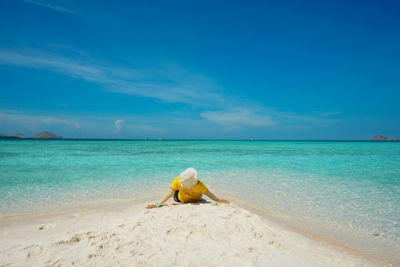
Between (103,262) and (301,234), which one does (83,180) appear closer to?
(103,262)

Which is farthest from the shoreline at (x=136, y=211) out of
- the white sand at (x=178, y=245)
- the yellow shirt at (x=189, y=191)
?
the yellow shirt at (x=189, y=191)

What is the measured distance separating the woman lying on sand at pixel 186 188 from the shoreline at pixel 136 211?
354mm

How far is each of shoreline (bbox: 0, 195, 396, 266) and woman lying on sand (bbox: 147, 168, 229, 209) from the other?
354 millimetres

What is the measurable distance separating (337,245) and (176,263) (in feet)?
9.61

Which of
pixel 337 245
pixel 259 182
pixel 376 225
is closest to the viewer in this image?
pixel 337 245

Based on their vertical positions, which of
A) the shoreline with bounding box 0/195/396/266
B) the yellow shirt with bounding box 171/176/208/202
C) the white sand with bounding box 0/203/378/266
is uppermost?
the yellow shirt with bounding box 171/176/208/202

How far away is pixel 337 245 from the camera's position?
370cm

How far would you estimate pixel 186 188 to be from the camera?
175 inches

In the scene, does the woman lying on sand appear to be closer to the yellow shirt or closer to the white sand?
the yellow shirt

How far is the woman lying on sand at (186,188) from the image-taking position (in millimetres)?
4258

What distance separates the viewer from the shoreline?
347cm

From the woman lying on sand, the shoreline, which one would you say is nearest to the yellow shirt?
the woman lying on sand

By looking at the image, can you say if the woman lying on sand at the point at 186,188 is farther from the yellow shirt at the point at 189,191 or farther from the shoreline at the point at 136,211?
the shoreline at the point at 136,211

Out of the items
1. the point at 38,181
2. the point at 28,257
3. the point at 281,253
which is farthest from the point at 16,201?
the point at 281,253
